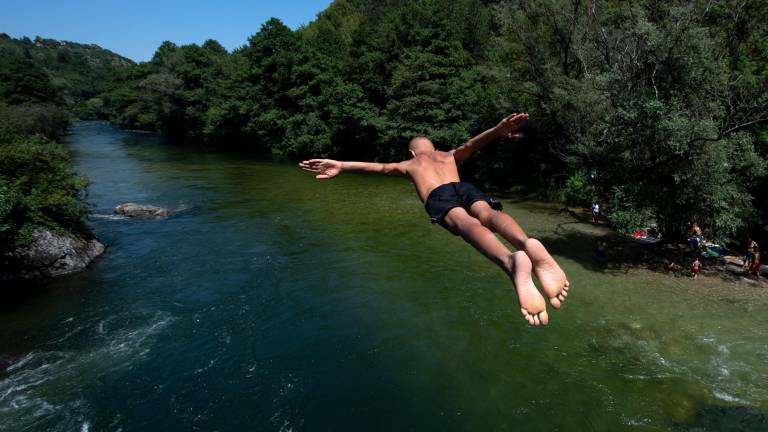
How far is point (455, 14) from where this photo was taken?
143 feet

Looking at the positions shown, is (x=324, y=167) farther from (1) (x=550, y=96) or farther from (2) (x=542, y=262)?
(1) (x=550, y=96)

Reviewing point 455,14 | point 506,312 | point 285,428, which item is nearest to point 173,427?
point 285,428

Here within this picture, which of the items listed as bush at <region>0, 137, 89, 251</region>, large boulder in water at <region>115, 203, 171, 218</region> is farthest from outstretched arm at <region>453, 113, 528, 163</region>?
large boulder in water at <region>115, 203, 171, 218</region>

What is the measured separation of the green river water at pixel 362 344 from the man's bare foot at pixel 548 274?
5.48 meters

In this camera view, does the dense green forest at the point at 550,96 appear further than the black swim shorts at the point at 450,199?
Yes

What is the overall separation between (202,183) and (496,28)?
3271cm

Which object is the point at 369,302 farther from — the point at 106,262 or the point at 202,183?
the point at 202,183

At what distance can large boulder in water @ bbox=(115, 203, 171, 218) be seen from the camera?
22828 mm

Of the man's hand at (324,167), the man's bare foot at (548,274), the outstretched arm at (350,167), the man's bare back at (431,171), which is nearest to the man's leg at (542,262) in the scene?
the man's bare foot at (548,274)

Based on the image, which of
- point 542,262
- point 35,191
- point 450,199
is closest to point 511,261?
point 542,262

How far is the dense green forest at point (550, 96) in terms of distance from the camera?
49.7 feet

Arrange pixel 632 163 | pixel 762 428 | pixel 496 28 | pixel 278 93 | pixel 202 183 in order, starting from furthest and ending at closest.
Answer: pixel 278 93, pixel 496 28, pixel 202 183, pixel 632 163, pixel 762 428

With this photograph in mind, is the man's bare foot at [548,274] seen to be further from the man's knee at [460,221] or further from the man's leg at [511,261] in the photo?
the man's knee at [460,221]

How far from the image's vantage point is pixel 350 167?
5.99 meters
